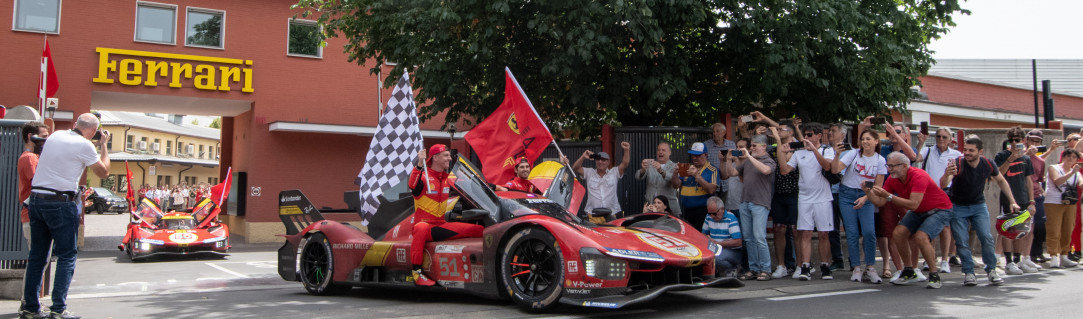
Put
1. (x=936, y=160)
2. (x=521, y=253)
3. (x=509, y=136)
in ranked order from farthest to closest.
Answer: (x=936, y=160)
(x=509, y=136)
(x=521, y=253)

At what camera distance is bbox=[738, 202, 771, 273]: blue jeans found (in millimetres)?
9281

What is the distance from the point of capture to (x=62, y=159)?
6469 millimetres

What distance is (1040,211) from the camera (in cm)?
A: 1096

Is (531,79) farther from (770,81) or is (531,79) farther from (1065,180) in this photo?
(1065,180)

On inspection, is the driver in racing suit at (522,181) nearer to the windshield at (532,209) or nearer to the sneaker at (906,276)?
the windshield at (532,209)

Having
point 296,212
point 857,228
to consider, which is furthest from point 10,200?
point 857,228

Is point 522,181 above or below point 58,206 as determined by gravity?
above

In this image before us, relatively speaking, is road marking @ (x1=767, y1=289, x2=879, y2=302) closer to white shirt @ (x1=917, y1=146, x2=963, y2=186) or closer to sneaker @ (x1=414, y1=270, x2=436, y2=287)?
white shirt @ (x1=917, y1=146, x2=963, y2=186)

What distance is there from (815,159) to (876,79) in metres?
4.70

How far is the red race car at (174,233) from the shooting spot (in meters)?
15.6

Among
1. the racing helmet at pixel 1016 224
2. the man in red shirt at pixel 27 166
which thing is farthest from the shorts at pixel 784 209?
the man in red shirt at pixel 27 166

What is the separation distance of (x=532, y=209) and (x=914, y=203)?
158 inches

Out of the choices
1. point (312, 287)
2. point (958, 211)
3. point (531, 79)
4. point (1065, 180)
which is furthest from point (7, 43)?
point (1065, 180)

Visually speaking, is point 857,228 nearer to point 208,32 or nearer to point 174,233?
point 174,233
